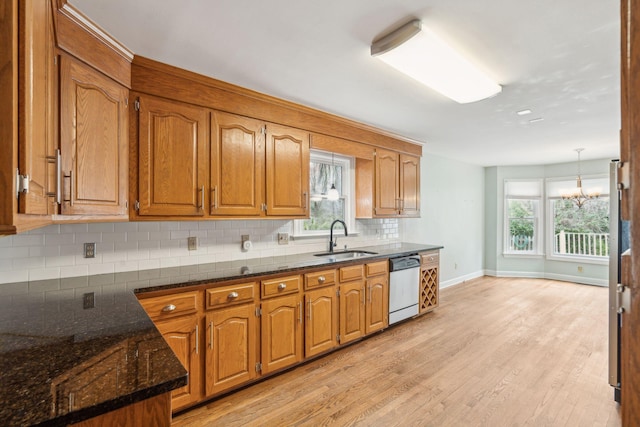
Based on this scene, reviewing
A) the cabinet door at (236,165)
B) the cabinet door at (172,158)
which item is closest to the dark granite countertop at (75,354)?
the cabinet door at (172,158)

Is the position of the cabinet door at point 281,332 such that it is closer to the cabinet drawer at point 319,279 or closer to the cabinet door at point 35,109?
the cabinet drawer at point 319,279

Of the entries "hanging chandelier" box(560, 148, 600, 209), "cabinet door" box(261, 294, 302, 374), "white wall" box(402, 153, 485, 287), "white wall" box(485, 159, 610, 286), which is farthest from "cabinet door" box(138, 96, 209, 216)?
"white wall" box(485, 159, 610, 286)

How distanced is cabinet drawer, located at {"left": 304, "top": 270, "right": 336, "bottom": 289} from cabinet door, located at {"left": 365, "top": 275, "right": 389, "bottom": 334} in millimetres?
556

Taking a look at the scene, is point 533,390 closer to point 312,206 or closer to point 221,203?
point 312,206

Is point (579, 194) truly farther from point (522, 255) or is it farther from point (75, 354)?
point (75, 354)

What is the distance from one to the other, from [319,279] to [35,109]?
90.2 inches

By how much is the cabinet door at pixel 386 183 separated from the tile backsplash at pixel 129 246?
1.21 metres

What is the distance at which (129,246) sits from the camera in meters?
2.40

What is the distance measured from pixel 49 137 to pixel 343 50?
166cm

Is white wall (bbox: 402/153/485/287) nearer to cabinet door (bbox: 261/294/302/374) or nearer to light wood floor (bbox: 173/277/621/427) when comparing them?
light wood floor (bbox: 173/277/621/427)

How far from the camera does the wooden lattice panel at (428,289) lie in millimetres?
4074

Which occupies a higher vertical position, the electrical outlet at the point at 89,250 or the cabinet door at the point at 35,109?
the cabinet door at the point at 35,109

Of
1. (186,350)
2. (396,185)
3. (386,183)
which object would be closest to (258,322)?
(186,350)

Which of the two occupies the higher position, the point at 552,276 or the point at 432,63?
the point at 432,63
